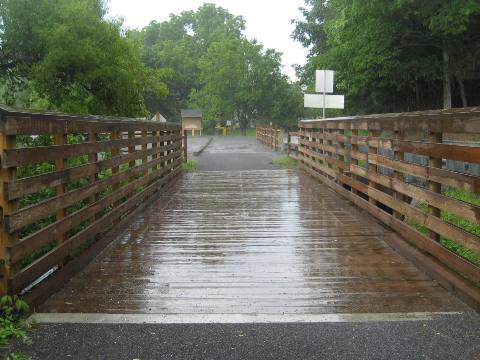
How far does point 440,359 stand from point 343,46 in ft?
77.9

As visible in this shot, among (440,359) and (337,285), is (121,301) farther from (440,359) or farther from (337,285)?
(440,359)

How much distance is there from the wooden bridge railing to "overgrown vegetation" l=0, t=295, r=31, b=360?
0.08m

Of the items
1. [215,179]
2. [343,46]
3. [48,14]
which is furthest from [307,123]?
[343,46]

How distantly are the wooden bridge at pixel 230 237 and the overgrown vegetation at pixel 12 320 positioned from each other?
0.37 ft

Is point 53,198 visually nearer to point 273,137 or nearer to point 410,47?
point 273,137

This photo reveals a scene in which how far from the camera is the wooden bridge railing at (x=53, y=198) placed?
3336 mm

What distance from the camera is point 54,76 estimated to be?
14.7 m

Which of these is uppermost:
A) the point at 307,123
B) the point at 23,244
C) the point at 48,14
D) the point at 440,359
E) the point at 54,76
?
the point at 48,14

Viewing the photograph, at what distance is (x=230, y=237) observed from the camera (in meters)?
5.88

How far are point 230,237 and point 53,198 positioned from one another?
229cm

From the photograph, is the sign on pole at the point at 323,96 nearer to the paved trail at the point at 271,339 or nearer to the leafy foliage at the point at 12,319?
the paved trail at the point at 271,339

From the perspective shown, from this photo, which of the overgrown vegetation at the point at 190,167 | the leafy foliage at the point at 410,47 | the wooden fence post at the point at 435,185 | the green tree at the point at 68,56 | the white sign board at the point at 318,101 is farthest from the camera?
the leafy foliage at the point at 410,47

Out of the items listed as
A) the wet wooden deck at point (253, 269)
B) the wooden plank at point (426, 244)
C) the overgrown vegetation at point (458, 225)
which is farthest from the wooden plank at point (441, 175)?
the wet wooden deck at point (253, 269)

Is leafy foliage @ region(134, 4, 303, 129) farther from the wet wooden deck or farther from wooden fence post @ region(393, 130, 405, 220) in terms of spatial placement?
wooden fence post @ region(393, 130, 405, 220)
